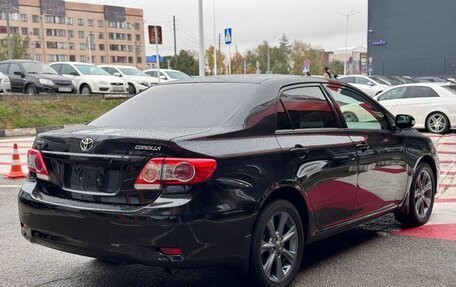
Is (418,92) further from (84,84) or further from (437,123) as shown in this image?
(84,84)

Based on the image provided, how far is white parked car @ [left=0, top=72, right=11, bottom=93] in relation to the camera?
19.4 meters

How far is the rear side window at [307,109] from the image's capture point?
14.1ft

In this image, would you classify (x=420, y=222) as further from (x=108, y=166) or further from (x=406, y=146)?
(x=108, y=166)

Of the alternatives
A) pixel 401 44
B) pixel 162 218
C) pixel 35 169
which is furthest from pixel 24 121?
pixel 401 44

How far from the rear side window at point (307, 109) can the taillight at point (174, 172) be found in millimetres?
963

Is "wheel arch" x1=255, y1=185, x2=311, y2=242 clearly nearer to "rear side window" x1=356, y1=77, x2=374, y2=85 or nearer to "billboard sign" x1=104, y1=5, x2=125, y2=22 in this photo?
"rear side window" x1=356, y1=77, x2=374, y2=85

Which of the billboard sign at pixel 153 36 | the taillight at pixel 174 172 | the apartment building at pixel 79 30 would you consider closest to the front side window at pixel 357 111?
the taillight at pixel 174 172

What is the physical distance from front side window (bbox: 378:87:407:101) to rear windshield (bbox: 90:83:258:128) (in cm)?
1259

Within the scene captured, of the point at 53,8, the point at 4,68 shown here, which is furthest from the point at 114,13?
the point at 4,68

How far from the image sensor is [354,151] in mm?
4684

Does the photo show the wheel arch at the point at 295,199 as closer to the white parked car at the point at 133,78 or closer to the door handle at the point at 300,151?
the door handle at the point at 300,151

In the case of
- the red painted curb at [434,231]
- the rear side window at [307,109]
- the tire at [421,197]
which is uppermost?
the rear side window at [307,109]

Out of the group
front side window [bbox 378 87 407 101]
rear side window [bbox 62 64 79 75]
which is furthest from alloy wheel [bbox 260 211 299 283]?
rear side window [bbox 62 64 79 75]

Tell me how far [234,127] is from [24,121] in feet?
51.2
